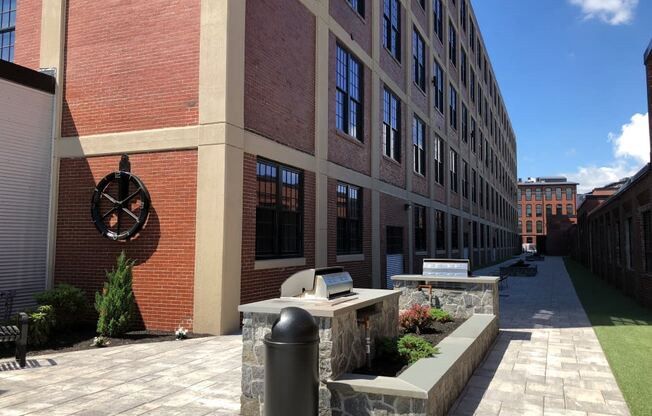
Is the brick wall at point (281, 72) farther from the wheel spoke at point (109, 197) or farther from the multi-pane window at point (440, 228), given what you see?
the multi-pane window at point (440, 228)

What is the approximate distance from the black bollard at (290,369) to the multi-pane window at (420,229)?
18778 millimetres

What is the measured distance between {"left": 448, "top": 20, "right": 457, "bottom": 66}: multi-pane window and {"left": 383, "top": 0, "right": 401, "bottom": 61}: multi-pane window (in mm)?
10758

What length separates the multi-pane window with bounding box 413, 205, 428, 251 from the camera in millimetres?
22850

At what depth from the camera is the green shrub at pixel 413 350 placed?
19.6ft

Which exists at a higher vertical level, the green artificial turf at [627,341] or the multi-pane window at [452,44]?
the multi-pane window at [452,44]

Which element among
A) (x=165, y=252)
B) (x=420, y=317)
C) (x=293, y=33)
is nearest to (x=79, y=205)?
(x=165, y=252)

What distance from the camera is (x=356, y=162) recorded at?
1605 cm

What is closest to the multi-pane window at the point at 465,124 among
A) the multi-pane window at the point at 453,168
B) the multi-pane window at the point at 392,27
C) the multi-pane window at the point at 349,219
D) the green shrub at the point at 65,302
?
the multi-pane window at the point at 453,168

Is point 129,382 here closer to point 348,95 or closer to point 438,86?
point 348,95

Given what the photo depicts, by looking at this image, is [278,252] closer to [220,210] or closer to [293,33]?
[220,210]

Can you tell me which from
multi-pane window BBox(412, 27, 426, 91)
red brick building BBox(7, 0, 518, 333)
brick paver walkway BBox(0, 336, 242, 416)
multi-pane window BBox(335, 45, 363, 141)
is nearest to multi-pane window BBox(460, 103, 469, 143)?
multi-pane window BBox(412, 27, 426, 91)

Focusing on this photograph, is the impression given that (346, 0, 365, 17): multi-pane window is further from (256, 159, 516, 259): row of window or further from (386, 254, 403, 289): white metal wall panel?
(386, 254, 403, 289): white metal wall panel

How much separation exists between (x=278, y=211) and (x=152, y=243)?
292 centimetres

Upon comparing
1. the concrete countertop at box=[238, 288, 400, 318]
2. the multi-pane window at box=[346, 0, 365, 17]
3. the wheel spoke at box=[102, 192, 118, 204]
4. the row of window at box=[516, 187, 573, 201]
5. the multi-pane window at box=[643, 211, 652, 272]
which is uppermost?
the row of window at box=[516, 187, 573, 201]
